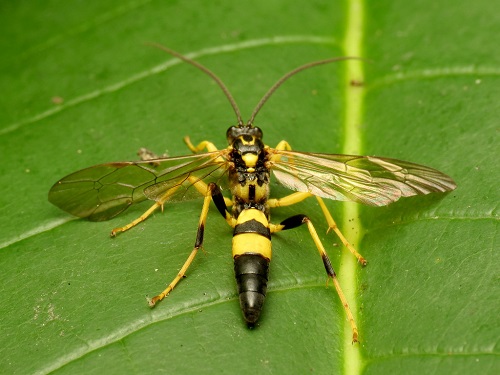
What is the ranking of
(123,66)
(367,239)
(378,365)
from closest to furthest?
(378,365)
(367,239)
(123,66)

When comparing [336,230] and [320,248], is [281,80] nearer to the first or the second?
[336,230]

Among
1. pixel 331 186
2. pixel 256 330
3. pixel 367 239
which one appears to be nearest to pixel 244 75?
pixel 331 186

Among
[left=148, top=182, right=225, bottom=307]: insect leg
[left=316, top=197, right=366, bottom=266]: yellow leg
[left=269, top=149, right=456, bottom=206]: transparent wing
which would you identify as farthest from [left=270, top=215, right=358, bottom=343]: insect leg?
[left=148, top=182, right=225, bottom=307]: insect leg

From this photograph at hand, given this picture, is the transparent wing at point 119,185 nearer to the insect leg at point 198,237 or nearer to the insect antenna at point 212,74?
the insect leg at point 198,237

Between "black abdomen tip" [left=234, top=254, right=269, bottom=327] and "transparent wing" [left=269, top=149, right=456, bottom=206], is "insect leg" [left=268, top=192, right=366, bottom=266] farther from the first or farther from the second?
"black abdomen tip" [left=234, top=254, right=269, bottom=327]

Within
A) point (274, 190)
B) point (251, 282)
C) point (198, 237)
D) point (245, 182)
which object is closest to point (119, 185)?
point (198, 237)

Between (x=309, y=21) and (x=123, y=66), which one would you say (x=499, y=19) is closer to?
(x=309, y=21)
